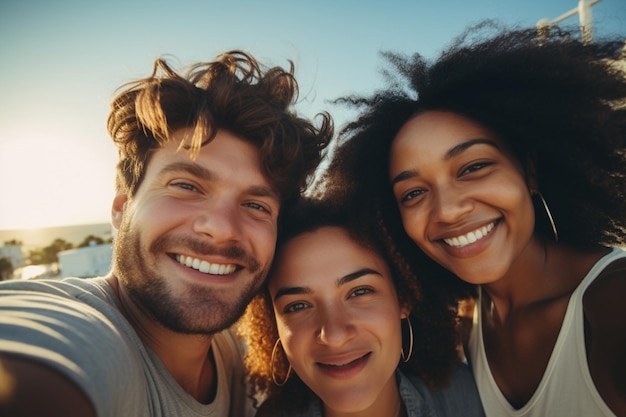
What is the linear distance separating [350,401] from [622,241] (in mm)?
2014

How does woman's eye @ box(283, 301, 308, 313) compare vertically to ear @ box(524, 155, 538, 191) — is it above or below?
below

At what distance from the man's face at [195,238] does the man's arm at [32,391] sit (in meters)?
1.07

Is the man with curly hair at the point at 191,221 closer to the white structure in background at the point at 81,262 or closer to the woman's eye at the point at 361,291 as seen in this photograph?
the woman's eye at the point at 361,291

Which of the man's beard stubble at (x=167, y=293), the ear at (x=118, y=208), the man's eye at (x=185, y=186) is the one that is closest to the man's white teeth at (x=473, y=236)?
the man's beard stubble at (x=167, y=293)

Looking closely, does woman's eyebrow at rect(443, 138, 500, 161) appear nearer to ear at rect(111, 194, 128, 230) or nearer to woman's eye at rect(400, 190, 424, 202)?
woman's eye at rect(400, 190, 424, 202)

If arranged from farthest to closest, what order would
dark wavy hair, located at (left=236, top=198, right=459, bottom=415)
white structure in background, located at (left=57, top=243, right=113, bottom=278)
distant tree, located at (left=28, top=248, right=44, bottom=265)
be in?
distant tree, located at (left=28, top=248, right=44, bottom=265) < white structure in background, located at (left=57, top=243, right=113, bottom=278) < dark wavy hair, located at (left=236, top=198, right=459, bottom=415)

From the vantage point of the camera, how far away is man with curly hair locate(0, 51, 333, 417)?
2.01 meters

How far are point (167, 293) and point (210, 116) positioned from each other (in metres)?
1.11

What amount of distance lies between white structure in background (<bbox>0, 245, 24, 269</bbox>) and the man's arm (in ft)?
90.4

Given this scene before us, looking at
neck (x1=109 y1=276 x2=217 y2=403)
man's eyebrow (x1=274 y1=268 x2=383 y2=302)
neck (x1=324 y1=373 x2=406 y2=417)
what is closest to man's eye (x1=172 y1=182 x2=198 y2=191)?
neck (x1=109 y1=276 x2=217 y2=403)

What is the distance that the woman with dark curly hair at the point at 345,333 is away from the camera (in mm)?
2160

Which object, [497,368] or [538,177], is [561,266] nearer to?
[538,177]

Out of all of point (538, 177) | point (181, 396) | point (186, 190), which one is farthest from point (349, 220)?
point (181, 396)

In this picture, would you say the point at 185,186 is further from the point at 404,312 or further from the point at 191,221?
the point at 404,312
